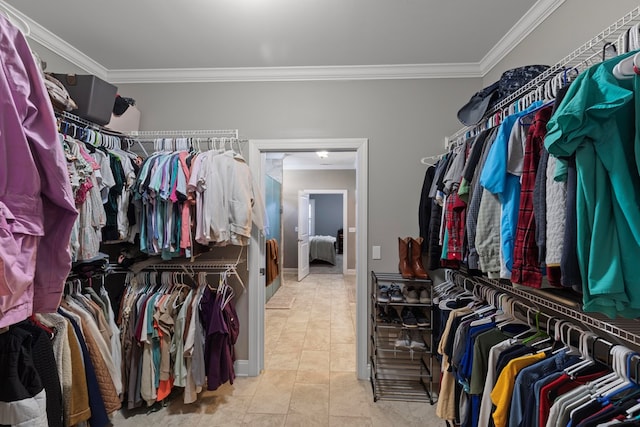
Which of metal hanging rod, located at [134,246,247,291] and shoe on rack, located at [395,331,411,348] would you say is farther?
metal hanging rod, located at [134,246,247,291]

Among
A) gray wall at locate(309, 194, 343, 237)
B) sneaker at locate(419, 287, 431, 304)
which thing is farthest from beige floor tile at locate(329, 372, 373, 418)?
gray wall at locate(309, 194, 343, 237)

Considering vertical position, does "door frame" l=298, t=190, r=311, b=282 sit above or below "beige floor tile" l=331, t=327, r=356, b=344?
above

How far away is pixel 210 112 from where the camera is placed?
8.14ft

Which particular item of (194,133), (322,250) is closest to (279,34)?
(194,133)

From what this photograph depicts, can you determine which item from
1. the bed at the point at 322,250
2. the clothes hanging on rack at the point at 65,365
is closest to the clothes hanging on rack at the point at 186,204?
the clothes hanging on rack at the point at 65,365

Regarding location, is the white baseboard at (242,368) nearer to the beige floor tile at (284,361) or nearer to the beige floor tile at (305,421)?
the beige floor tile at (284,361)

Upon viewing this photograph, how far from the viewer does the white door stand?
20.5 feet

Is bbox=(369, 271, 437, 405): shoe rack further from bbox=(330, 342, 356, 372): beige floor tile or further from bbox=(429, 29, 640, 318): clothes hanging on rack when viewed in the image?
bbox=(429, 29, 640, 318): clothes hanging on rack

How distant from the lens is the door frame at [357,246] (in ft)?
7.93

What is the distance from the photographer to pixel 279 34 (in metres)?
1.97

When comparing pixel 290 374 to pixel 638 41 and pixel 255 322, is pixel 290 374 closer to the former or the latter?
pixel 255 322

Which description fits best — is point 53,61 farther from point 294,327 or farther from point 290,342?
point 294,327

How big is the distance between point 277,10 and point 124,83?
64.7 inches

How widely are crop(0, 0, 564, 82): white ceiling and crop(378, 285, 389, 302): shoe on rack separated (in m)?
1.74
